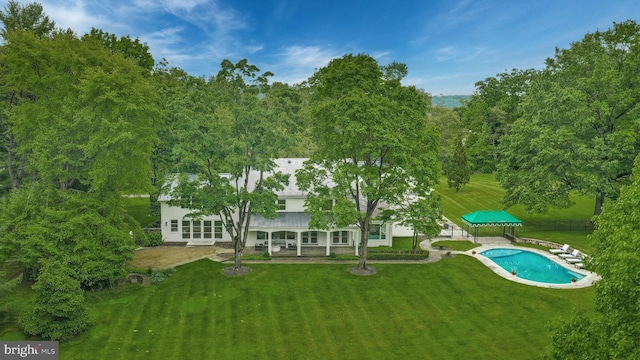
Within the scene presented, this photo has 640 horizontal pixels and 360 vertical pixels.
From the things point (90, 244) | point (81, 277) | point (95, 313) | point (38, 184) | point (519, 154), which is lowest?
point (95, 313)

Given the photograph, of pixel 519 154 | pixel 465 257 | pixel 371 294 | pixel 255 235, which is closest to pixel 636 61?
pixel 519 154

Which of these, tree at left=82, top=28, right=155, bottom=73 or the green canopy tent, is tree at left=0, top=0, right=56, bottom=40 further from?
the green canopy tent

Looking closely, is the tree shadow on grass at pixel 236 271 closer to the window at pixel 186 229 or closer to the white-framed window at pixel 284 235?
the white-framed window at pixel 284 235

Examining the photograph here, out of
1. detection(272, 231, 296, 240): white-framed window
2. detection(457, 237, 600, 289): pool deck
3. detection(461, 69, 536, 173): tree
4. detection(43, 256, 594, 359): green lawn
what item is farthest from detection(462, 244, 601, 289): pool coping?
detection(461, 69, 536, 173): tree

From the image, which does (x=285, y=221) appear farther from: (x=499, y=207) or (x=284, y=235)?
(x=499, y=207)

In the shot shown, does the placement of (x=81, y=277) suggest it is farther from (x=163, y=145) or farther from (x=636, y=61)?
(x=636, y=61)

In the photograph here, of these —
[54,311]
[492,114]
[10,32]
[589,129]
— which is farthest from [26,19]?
[492,114]
